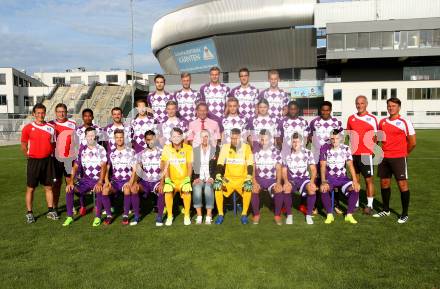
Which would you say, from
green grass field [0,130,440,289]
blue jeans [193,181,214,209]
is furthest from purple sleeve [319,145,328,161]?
blue jeans [193,181,214,209]

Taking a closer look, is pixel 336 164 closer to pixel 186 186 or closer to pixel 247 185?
pixel 247 185

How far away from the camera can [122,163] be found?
7379 millimetres

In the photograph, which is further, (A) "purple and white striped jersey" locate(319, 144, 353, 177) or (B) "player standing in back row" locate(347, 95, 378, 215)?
(B) "player standing in back row" locate(347, 95, 378, 215)

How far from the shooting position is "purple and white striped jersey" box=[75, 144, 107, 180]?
734cm

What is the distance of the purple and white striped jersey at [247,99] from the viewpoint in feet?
27.5

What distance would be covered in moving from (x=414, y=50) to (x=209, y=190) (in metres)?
46.6

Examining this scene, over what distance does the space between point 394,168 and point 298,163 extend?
1.78 m

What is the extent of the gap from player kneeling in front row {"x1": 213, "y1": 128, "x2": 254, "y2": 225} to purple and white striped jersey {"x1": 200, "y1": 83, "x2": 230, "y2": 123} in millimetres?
1526

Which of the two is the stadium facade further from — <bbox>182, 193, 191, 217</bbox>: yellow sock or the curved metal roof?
<bbox>182, 193, 191, 217</bbox>: yellow sock

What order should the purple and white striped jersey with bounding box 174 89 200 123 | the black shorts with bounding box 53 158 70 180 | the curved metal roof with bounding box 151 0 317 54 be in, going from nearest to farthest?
1. the black shorts with bounding box 53 158 70 180
2. the purple and white striped jersey with bounding box 174 89 200 123
3. the curved metal roof with bounding box 151 0 317 54

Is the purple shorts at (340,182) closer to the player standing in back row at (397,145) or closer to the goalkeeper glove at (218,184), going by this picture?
the player standing in back row at (397,145)

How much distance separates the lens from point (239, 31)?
176ft

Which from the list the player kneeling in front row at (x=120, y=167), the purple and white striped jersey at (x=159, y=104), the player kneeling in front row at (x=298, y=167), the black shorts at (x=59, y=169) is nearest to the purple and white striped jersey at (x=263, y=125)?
the player kneeling in front row at (x=298, y=167)

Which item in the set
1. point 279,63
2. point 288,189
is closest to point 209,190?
point 288,189
